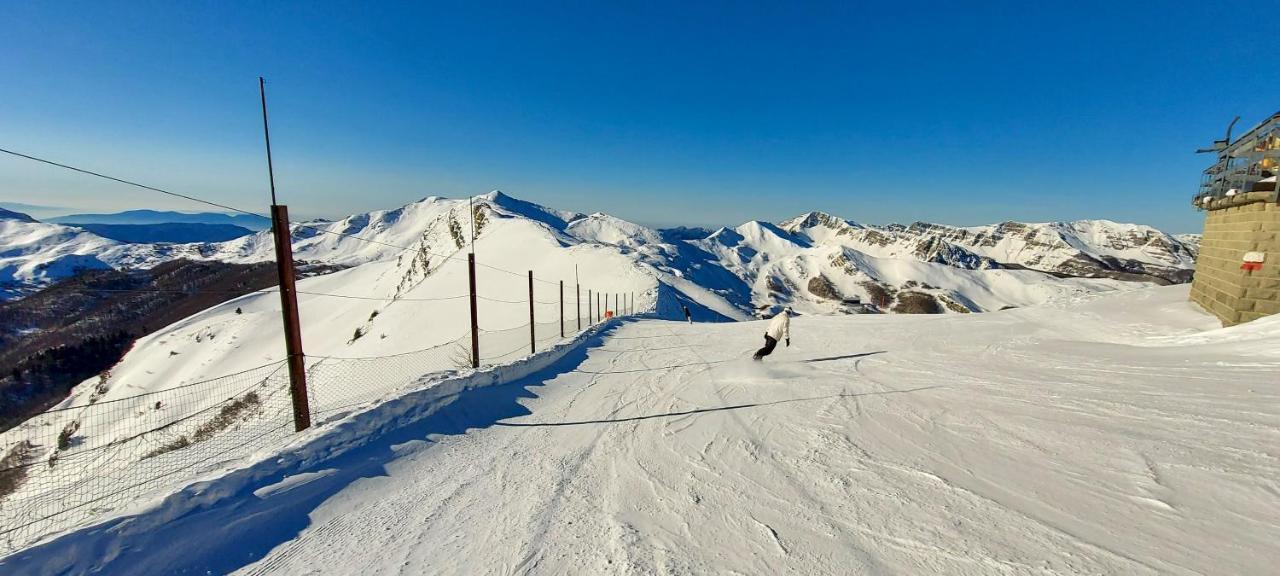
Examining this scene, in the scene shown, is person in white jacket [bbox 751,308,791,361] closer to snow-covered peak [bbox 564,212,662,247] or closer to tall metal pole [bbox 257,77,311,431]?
tall metal pole [bbox 257,77,311,431]

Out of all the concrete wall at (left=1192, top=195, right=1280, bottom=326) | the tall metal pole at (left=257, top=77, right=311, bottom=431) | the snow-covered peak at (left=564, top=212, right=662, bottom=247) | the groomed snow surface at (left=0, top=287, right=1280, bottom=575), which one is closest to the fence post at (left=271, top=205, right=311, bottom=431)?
the tall metal pole at (left=257, top=77, right=311, bottom=431)

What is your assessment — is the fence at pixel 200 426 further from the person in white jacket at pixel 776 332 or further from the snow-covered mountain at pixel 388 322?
the person in white jacket at pixel 776 332

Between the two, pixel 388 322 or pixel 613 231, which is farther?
pixel 613 231

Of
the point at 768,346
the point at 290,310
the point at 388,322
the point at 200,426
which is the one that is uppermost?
the point at 290,310

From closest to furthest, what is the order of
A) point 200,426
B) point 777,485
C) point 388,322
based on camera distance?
point 777,485 → point 200,426 → point 388,322

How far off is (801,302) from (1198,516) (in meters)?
149

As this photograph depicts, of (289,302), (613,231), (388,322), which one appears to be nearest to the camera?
(289,302)

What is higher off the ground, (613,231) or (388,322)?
(613,231)

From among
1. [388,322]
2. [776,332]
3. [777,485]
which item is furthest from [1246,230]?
[388,322]

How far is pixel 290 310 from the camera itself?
22.2ft

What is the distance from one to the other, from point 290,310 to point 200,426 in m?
32.6

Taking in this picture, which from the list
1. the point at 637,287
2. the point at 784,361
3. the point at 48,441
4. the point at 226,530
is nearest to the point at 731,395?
the point at 784,361

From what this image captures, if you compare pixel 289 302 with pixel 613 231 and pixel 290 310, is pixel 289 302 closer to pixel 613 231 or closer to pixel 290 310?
pixel 290 310

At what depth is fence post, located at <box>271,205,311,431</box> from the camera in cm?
658
